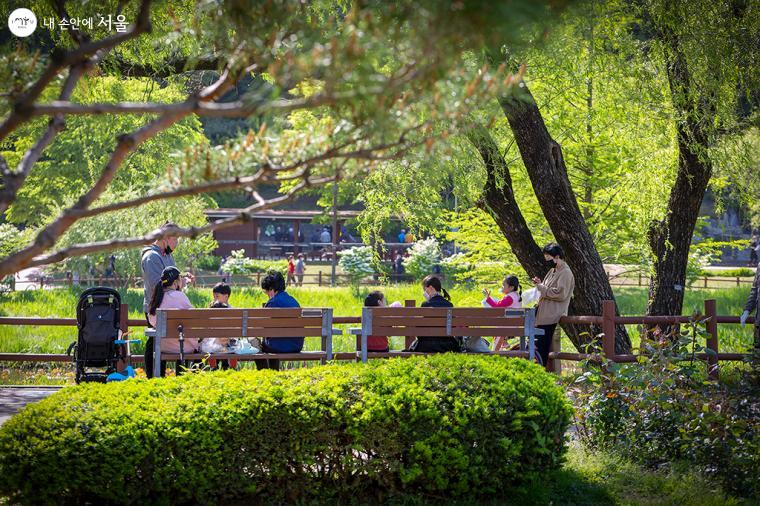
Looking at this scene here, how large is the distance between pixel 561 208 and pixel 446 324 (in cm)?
254

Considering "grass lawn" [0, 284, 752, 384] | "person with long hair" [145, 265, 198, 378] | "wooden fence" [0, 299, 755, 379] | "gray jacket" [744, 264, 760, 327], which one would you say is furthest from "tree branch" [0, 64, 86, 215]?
"gray jacket" [744, 264, 760, 327]

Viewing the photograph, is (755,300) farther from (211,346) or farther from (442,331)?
(211,346)

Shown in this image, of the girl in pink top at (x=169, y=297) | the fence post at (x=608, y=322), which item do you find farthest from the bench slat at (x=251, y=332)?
the fence post at (x=608, y=322)

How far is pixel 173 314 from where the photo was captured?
8.80 meters

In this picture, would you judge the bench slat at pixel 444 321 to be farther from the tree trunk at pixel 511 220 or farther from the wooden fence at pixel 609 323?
the tree trunk at pixel 511 220

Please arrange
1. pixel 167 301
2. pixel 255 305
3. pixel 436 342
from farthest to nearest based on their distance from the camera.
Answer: pixel 255 305, pixel 436 342, pixel 167 301

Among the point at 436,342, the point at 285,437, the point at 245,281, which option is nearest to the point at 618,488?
the point at 285,437

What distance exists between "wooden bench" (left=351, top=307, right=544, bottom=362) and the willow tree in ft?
16.4

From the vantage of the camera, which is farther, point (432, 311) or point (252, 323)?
point (432, 311)

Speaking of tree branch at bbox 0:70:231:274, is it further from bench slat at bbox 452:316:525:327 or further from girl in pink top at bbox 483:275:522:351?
girl in pink top at bbox 483:275:522:351

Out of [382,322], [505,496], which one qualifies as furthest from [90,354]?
[505,496]

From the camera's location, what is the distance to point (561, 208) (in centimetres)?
1103

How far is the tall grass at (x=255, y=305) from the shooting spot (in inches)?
608

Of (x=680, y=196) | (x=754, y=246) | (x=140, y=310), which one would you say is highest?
(x=680, y=196)
